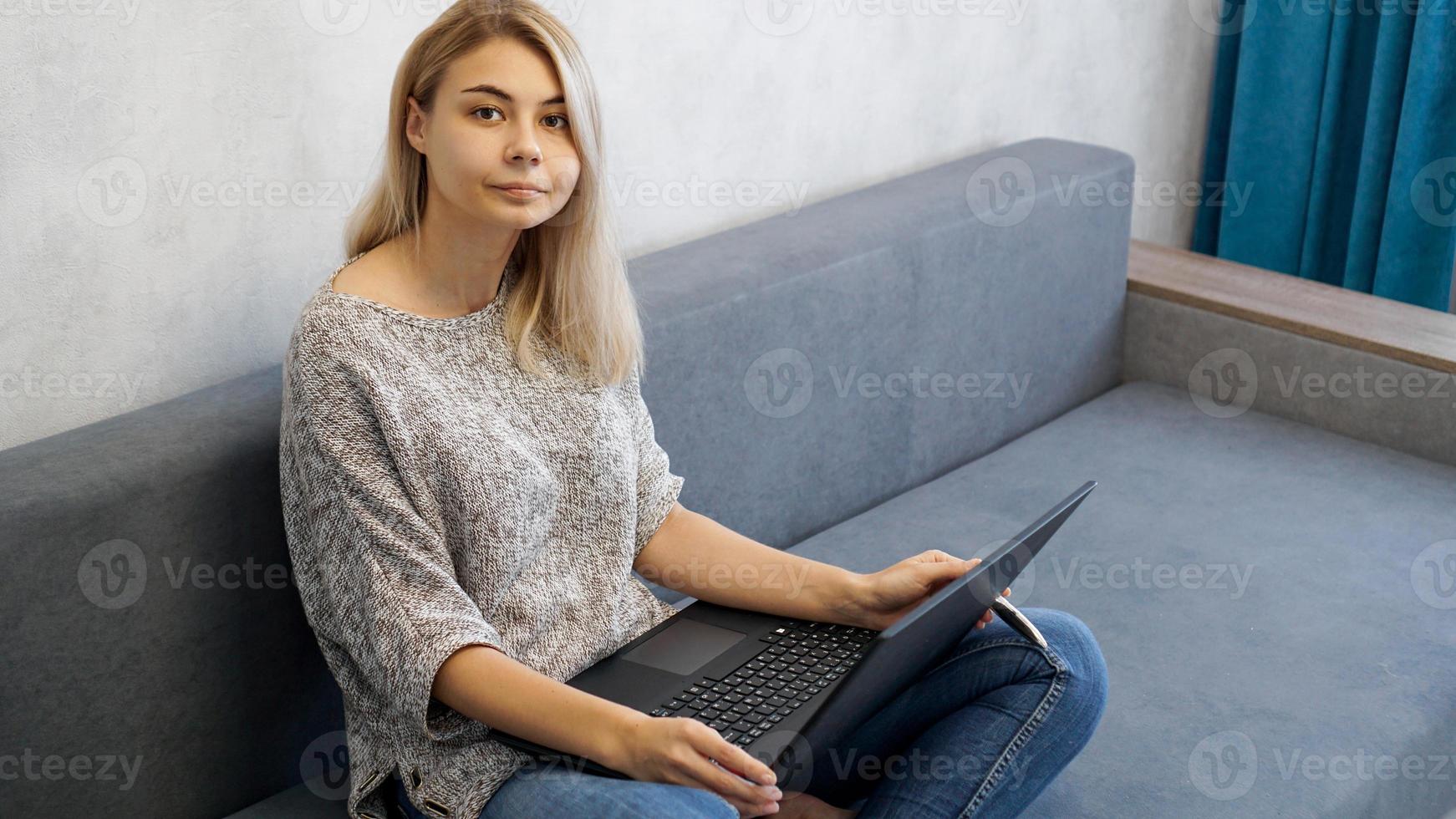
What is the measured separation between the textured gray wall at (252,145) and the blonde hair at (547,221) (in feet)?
0.65

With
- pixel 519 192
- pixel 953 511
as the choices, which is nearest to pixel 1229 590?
pixel 953 511

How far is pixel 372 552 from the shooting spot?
1230 millimetres

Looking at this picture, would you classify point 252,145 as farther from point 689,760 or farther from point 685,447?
point 689,760

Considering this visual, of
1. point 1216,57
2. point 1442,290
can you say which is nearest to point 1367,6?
point 1216,57

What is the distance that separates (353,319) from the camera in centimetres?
128

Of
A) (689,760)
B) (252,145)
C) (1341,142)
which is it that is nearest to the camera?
(689,760)

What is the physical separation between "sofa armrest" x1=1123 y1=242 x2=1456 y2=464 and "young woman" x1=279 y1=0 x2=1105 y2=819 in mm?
1051

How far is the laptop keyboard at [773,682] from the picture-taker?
1345 millimetres

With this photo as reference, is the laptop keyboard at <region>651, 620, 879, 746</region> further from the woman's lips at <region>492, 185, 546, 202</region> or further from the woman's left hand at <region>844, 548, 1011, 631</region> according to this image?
the woman's lips at <region>492, 185, 546, 202</region>

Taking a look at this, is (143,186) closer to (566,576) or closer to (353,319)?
(353,319)

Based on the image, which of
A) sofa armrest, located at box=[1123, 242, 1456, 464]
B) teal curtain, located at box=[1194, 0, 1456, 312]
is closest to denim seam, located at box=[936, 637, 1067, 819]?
sofa armrest, located at box=[1123, 242, 1456, 464]

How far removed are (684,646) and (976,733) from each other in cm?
30

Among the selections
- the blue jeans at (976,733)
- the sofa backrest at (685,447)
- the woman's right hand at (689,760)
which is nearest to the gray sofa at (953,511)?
the sofa backrest at (685,447)

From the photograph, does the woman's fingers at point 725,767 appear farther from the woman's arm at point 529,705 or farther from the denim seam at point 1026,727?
the denim seam at point 1026,727
